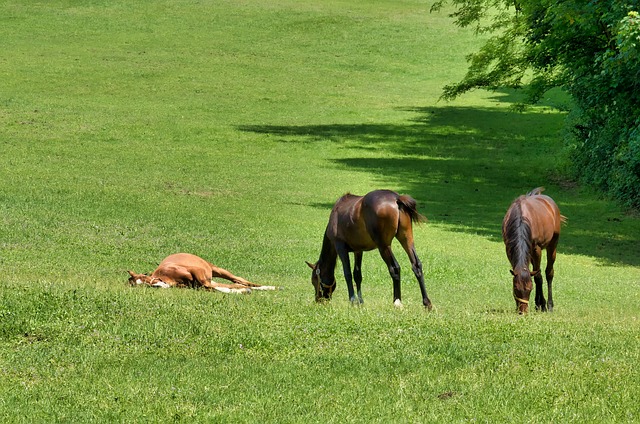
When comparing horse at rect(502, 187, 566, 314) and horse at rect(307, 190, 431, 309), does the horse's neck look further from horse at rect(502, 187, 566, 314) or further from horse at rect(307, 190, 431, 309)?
horse at rect(502, 187, 566, 314)

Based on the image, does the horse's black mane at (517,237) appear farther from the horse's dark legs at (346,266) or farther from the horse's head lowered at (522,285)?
the horse's dark legs at (346,266)

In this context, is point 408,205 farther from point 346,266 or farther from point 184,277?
point 184,277

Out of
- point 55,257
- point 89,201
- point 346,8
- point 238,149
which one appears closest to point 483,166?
point 238,149

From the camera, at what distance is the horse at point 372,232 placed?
14.8m

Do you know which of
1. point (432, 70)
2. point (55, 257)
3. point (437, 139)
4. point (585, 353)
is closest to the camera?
point (585, 353)

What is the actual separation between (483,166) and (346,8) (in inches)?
1565

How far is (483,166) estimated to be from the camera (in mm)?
43094

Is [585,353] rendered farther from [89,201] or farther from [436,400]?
[89,201]

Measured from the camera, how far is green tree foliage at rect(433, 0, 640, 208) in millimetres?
25062

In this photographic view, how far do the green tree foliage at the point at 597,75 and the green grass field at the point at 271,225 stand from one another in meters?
1.61

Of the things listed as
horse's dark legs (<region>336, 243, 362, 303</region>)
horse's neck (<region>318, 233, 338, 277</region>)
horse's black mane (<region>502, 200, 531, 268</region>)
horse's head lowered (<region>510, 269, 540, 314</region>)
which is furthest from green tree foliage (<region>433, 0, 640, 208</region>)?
horse's dark legs (<region>336, 243, 362, 303</region>)

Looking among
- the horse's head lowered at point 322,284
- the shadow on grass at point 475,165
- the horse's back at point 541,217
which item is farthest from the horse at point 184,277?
the shadow on grass at point 475,165

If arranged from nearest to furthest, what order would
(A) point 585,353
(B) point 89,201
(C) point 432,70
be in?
(A) point 585,353
(B) point 89,201
(C) point 432,70

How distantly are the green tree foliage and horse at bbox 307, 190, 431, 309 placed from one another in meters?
9.68
